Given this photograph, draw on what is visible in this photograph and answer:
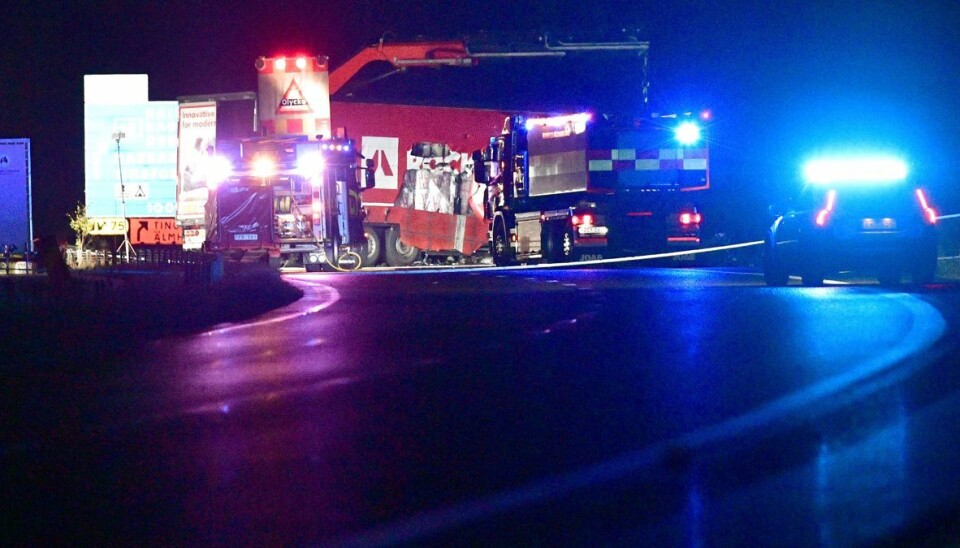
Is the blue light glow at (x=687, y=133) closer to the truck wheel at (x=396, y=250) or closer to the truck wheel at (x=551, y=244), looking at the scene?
the truck wheel at (x=551, y=244)

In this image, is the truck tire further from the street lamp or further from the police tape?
the street lamp

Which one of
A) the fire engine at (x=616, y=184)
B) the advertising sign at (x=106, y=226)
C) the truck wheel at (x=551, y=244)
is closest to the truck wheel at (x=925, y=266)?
the fire engine at (x=616, y=184)

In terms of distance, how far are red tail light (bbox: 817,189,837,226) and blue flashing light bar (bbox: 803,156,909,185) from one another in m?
0.17

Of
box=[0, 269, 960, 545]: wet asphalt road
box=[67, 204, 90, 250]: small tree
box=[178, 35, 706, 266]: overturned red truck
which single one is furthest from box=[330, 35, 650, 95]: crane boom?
box=[0, 269, 960, 545]: wet asphalt road

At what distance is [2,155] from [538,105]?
14940mm

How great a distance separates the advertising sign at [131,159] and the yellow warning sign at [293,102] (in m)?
16.7

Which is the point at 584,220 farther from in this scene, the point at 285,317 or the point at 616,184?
the point at 285,317

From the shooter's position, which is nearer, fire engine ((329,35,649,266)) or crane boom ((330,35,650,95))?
fire engine ((329,35,649,266))

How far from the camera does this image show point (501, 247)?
34.2 m

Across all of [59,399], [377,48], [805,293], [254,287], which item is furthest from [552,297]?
[377,48]

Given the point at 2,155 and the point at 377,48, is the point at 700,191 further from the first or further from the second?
the point at 2,155

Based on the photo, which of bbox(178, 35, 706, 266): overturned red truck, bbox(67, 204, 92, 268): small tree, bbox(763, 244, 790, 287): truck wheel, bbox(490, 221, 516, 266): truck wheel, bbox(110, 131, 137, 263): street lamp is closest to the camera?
bbox(763, 244, 790, 287): truck wheel

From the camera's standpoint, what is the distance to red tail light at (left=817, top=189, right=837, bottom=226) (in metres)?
18.9

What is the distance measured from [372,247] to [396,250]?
0.65 meters
